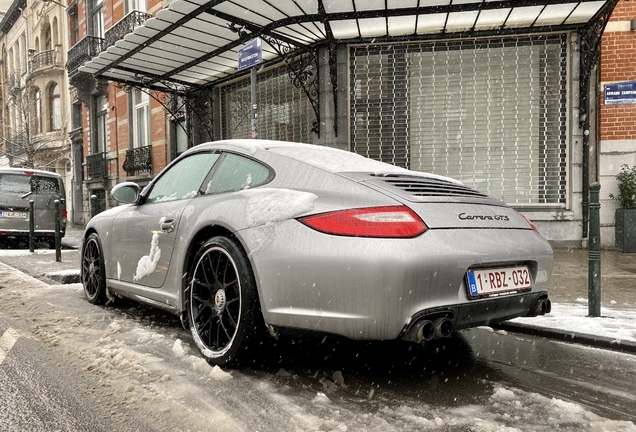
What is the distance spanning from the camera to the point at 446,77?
30.6ft

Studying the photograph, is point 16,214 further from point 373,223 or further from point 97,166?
point 373,223

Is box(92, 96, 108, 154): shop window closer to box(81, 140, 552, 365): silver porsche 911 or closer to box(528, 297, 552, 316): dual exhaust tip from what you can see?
box(81, 140, 552, 365): silver porsche 911

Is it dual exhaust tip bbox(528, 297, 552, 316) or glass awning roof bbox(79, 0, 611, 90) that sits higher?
glass awning roof bbox(79, 0, 611, 90)

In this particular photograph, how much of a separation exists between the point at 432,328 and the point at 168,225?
1.98m

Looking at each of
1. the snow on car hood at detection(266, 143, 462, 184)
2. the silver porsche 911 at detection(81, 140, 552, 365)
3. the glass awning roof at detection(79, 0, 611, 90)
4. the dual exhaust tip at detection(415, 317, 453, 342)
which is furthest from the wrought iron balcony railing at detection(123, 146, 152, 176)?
the dual exhaust tip at detection(415, 317, 453, 342)

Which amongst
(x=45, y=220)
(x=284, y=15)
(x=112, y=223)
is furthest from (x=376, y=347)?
(x=45, y=220)

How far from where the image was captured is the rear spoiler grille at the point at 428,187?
2669mm

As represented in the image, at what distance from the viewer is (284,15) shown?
8.23 meters

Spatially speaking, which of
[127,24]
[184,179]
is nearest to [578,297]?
[184,179]

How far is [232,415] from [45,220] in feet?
35.5

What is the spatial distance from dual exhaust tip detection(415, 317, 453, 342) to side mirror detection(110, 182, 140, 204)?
9.07 ft

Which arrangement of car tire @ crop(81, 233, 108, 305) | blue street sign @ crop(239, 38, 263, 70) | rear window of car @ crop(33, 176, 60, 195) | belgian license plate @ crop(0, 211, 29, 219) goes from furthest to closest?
rear window of car @ crop(33, 176, 60, 195) → belgian license plate @ crop(0, 211, 29, 219) → blue street sign @ crop(239, 38, 263, 70) → car tire @ crop(81, 233, 108, 305)

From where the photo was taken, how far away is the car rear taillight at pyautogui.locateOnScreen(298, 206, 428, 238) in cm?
236

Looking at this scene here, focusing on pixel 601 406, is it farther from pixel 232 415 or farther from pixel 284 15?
pixel 284 15
